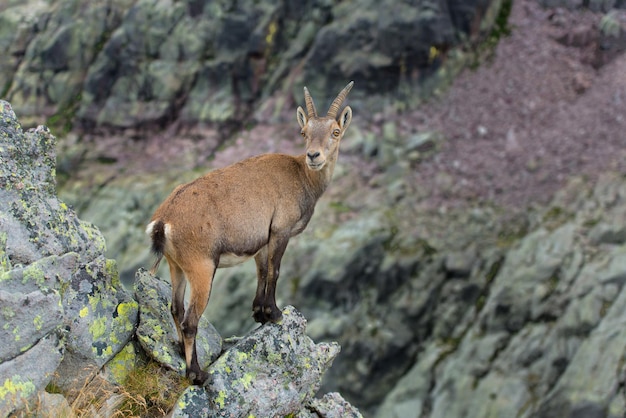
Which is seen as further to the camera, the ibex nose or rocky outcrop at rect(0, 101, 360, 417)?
the ibex nose

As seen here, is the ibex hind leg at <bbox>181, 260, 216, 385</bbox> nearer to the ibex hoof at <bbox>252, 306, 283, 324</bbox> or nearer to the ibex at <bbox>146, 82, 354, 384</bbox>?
the ibex at <bbox>146, 82, 354, 384</bbox>

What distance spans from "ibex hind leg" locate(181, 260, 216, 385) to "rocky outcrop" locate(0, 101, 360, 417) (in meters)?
0.29

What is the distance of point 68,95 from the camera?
1326 inches

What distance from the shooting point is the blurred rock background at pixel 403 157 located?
824 inches

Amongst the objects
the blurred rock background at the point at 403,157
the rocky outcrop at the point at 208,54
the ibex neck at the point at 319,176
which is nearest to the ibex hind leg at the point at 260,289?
the ibex neck at the point at 319,176

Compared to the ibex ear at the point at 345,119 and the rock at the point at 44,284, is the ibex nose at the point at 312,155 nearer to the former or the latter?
the ibex ear at the point at 345,119

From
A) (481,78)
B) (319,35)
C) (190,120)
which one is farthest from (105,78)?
(481,78)

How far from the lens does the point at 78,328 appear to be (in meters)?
9.06

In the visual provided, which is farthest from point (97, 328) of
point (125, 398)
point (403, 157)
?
point (403, 157)

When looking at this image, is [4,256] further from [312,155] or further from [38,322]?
[312,155]

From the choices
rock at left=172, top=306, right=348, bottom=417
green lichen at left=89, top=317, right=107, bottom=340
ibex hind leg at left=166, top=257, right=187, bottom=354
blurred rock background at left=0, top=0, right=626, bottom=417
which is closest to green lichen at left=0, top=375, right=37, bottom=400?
green lichen at left=89, top=317, right=107, bottom=340

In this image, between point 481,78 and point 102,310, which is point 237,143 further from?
point 102,310

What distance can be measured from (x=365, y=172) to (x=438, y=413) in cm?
1069

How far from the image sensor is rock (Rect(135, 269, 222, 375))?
951cm
